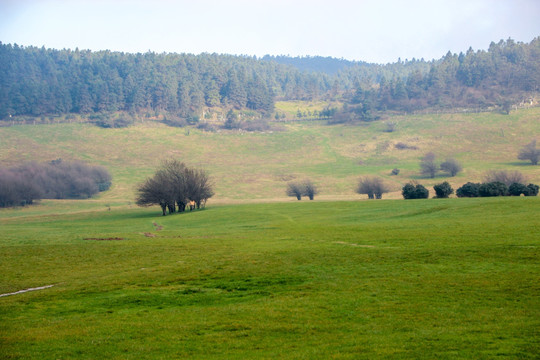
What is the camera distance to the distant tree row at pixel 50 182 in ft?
333

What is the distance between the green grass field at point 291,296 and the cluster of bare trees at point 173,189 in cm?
3588

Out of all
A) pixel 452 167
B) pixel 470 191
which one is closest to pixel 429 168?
pixel 452 167

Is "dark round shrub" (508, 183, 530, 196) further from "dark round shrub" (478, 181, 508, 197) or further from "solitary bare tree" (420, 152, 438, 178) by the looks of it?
"solitary bare tree" (420, 152, 438, 178)

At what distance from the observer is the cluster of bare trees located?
7356 centimetres

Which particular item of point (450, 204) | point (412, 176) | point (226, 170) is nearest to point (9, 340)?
point (450, 204)

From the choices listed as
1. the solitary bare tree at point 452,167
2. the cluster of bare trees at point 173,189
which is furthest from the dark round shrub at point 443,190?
the solitary bare tree at point 452,167

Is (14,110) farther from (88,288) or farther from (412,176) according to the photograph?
(88,288)

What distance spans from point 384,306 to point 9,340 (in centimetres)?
1081

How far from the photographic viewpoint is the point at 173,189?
74.5 meters

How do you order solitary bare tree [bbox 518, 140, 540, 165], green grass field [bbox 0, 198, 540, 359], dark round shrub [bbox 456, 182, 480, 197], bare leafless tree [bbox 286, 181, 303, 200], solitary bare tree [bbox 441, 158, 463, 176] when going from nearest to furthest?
green grass field [bbox 0, 198, 540, 359]
dark round shrub [bbox 456, 182, 480, 197]
bare leafless tree [bbox 286, 181, 303, 200]
solitary bare tree [bbox 441, 158, 463, 176]
solitary bare tree [bbox 518, 140, 540, 165]

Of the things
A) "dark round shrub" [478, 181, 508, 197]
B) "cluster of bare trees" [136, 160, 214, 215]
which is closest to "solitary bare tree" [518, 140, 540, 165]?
"dark round shrub" [478, 181, 508, 197]

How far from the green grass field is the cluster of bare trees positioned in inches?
1413

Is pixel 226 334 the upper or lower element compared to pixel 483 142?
lower

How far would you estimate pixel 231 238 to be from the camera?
39.0 meters
